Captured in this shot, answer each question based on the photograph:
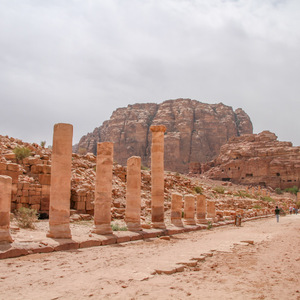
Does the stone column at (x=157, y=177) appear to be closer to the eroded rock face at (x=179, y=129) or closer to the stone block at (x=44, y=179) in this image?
the stone block at (x=44, y=179)

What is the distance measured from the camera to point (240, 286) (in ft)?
17.4

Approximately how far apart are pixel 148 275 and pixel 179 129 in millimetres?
92163

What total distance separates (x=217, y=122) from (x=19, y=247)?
9507 cm

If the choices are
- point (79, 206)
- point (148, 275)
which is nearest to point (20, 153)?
point (79, 206)

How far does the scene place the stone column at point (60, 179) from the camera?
10.3 meters

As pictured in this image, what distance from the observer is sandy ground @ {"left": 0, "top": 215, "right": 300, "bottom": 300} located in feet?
16.0

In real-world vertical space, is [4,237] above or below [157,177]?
below

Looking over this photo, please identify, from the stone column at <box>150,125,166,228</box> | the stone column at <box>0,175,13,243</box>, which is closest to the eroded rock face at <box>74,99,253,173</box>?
the stone column at <box>150,125,166,228</box>

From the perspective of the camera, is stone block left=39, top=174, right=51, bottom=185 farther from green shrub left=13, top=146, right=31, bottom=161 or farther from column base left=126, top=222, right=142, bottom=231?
column base left=126, top=222, right=142, bottom=231

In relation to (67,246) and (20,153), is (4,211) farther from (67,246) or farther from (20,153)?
(20,153)

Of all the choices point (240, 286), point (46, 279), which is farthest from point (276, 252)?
point (46, 279)

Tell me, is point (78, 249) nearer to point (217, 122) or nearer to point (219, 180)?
point (219, 180)

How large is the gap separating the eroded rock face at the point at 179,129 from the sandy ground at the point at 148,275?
81.6 metres

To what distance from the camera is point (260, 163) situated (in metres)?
65.9
